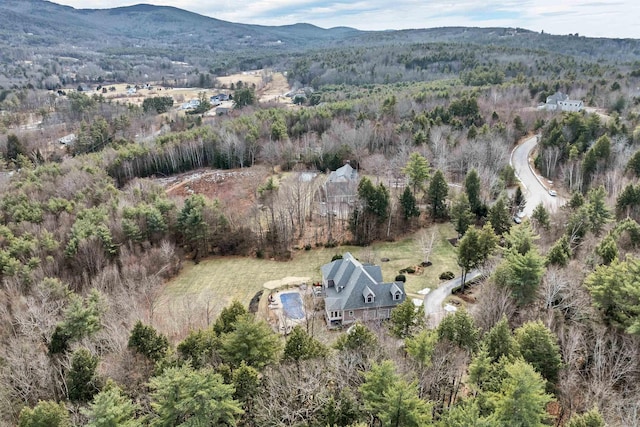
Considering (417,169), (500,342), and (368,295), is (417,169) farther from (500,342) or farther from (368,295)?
(500,342)

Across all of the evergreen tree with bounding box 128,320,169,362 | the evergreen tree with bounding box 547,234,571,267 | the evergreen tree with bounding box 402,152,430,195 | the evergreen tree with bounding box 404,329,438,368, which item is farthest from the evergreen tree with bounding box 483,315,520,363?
the evergreen tree with bounding box 402,152,430,195

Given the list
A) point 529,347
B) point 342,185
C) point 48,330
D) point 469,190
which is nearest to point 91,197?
point 48,330

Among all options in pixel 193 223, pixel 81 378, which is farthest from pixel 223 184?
pixel 81 378

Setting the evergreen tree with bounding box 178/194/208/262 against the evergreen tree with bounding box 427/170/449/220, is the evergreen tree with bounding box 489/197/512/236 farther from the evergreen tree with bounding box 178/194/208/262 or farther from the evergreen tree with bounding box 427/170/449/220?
the evergreen tree with bounding box 178/194/208/262

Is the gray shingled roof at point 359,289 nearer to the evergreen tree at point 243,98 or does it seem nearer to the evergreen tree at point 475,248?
the evergreen tree at point 475,248

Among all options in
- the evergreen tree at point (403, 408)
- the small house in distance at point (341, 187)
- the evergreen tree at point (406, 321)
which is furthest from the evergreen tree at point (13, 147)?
the evergreen tree at point (403, 408)
